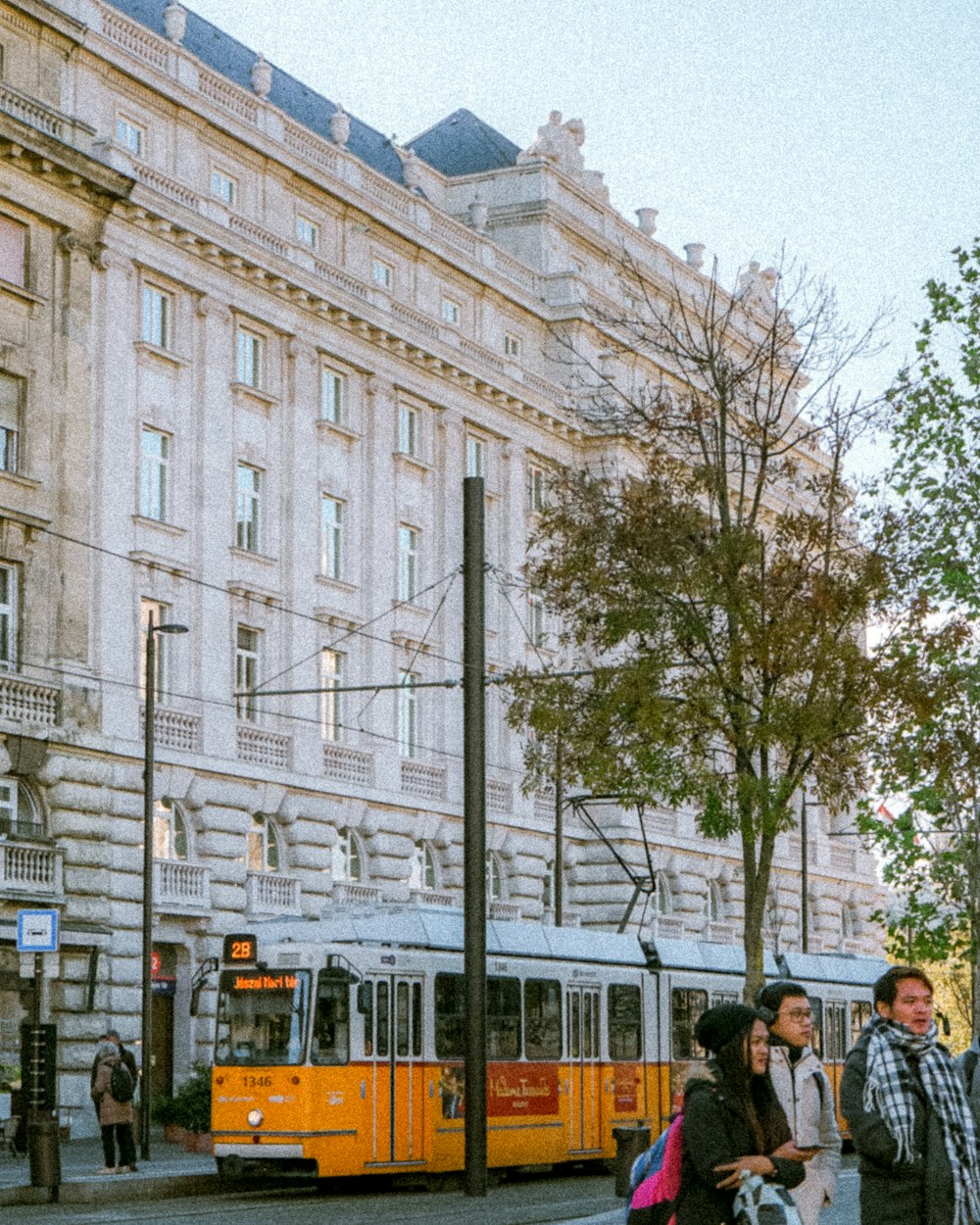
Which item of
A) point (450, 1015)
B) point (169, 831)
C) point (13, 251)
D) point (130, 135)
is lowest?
point (450, 1015)

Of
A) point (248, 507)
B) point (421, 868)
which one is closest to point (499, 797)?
point (421, 868)

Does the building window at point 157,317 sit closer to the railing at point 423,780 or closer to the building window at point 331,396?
the building window at point 331,396

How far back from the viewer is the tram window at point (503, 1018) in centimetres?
2938

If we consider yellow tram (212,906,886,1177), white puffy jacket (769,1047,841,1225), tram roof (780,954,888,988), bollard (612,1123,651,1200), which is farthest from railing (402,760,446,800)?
white puffy jacket (769,1047,841,1225)

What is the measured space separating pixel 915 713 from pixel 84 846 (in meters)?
18.1

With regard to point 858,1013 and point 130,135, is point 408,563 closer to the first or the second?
point 130,135

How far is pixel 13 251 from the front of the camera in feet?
129

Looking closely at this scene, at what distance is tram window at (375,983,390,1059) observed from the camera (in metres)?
27.7

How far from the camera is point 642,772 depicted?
25281mm

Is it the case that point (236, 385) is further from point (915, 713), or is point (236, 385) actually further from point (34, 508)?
point (915, 713)

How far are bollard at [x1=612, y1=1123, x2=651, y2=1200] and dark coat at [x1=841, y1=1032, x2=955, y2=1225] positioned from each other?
15.5 meters

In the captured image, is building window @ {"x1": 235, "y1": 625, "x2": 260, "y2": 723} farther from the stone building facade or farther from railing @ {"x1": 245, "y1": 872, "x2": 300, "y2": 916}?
railing @ {"x1": 245, "y1": 872, "x2": 300, "y2": 916}

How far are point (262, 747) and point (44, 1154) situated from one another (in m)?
20.3

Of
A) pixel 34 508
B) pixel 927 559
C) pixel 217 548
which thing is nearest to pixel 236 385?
pixel 217 548
